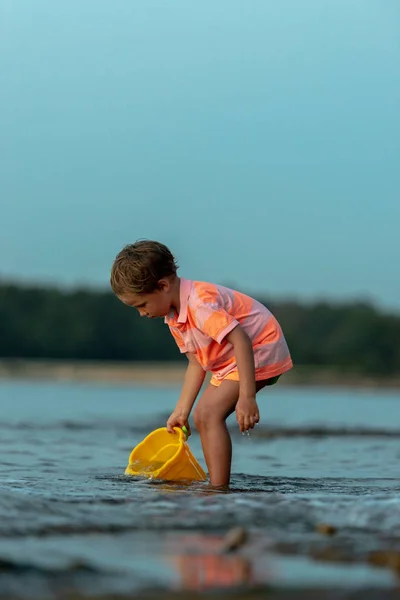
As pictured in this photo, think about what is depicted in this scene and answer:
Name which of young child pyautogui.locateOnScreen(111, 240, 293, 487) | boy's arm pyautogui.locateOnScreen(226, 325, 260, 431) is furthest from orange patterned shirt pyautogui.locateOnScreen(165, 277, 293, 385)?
boy's arm pyautogui.locateOnScreen(226, 325, 260, 431)

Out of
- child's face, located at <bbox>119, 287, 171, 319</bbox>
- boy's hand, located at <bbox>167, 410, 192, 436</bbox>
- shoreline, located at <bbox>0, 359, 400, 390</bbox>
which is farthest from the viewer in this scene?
shoreline, located at <bbox>0, 359, 400, 390</bbox>

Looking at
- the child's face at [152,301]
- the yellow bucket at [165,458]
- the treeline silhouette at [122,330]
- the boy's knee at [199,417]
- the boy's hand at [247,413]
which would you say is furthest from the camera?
the treeline silhouette at [122,330]

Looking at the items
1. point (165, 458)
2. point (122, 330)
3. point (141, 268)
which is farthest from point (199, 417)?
point (122, 330)

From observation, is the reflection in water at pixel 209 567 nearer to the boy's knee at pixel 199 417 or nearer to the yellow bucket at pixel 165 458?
the boy's knee at pixel 199 417

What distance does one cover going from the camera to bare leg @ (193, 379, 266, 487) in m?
4.41

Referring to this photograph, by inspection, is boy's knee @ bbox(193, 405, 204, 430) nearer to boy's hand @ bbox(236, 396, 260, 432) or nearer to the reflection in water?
boy's hand @ bbox(236, 396, 260, 432)

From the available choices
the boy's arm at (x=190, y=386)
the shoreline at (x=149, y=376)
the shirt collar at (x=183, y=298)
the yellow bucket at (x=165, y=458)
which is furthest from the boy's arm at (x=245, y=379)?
the shoreline at (x=149, y=376)

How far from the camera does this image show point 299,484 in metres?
4.88

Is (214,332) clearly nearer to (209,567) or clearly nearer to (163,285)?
(163,285)

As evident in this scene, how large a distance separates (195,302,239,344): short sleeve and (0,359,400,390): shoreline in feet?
141

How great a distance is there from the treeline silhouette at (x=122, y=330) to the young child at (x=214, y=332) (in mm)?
65967

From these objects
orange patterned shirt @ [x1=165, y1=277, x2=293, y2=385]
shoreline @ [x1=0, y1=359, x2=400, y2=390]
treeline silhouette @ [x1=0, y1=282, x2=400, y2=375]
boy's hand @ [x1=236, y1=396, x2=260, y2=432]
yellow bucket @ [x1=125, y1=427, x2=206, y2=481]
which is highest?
orange patterned shirt @ [x1=165, y1=277, x2=293, y2=385]

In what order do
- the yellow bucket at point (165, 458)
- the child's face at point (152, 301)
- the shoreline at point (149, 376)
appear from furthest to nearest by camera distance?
the shoreline at point (149, 376)
the yellow bucket at point (165, 458)
the child's face at point (152, 301)

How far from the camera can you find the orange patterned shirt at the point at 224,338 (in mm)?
4422
